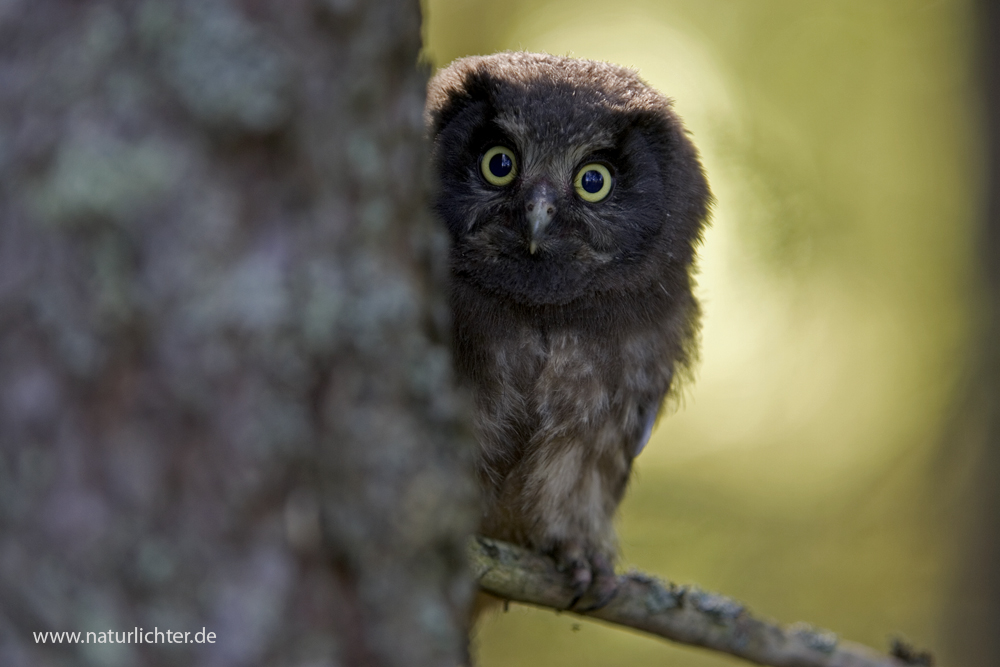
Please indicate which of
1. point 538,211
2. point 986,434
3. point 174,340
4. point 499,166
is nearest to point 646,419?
point 538,211

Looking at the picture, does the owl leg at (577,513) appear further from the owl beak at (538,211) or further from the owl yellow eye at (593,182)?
the owl yellow eye at (593,182)

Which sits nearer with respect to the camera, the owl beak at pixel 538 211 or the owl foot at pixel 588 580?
the owl beak at pixel 538 211

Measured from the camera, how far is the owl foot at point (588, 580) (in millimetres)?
2324

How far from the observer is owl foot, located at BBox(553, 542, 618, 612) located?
2324 millimetres

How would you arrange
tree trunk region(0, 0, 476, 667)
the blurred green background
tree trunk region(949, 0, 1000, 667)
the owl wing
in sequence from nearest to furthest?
tree trunk region(0, 0, 476, 667) < the owl wing < tree trunk region(949, 0, 1000, 667) < the blurred green background

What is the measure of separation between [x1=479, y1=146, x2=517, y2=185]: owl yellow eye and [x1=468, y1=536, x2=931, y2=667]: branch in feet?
3.64

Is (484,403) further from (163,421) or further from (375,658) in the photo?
(163,421)

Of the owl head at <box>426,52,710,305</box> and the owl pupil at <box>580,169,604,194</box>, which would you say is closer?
the owl head at <box>426,52,710,305</box>

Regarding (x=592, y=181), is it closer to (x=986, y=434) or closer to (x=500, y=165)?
(x=500, y=165)

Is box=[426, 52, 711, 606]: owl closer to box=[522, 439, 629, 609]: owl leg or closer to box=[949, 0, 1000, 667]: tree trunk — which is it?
box=[522, 439, 629, 609]: owl leg

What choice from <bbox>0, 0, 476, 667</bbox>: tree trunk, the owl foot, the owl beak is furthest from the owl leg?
<bbox>0, 0, 476, 667</bbox>: tree trunk

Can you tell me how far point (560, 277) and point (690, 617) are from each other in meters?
1.10

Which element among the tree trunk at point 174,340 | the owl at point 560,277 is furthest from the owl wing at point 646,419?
the tree trunk at point 174,340

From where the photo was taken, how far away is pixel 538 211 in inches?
87.3
